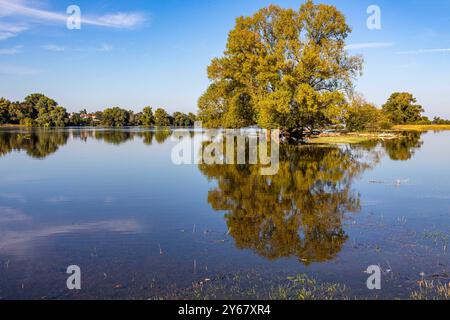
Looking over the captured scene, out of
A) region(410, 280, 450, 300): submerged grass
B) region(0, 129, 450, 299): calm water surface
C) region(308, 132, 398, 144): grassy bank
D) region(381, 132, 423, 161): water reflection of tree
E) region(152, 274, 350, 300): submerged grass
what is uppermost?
region(308, 132, 398, 144): grassy bank

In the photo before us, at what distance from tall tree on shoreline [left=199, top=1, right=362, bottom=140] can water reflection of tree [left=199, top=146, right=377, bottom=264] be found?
81.6ft

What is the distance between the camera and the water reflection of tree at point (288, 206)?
430 inches

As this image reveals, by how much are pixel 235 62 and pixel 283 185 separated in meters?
42.5

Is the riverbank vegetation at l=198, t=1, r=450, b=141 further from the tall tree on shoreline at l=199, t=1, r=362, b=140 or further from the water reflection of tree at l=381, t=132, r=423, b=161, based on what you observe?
the water reflection of tree at l=381, t=132, r=423, b=161

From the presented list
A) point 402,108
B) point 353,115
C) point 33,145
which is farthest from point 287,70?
point 402,108

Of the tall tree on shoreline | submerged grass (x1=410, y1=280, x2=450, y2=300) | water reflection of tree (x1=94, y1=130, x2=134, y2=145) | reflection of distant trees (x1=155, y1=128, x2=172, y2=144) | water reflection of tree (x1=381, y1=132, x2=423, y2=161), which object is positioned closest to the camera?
submerged grass (x1=410, y1=280, x2=450, y2=300)

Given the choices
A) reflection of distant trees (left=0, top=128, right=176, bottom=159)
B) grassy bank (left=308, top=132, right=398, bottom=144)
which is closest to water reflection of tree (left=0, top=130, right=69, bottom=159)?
reflection of distant trees (left=0, top=128, right=176, bottom=159)

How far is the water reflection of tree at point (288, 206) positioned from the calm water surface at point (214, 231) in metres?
0.05

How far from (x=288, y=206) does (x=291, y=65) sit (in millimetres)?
42261

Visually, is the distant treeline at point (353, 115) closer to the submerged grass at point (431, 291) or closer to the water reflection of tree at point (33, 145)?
the water reflection of tree at point (33, 145)

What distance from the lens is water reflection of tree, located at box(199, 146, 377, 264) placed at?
10.9m
